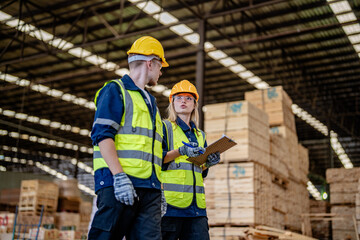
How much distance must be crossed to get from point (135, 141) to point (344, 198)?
38.2 feet

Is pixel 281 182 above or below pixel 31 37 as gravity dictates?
below

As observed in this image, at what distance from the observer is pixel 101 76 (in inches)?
815

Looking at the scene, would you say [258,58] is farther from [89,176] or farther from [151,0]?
[89,176]

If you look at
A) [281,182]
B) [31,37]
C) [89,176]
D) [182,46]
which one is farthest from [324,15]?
[89,176]

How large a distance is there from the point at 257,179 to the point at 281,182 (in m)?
1.75

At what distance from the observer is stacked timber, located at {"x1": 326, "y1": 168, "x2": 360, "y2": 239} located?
12.6 meters

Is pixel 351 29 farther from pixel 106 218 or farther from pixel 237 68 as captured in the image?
pixel 106 218

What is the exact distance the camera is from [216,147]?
3539 mm

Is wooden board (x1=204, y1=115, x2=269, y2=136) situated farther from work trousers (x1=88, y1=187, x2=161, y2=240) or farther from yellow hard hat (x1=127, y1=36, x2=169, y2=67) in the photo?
work trousers (x1=88, y1=187, x2=161, y2=240)

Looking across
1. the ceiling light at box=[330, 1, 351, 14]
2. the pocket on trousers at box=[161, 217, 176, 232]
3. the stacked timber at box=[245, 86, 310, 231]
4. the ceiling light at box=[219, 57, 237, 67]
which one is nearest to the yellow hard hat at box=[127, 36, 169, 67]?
the pocket on trousers at box=[161, 217, 176, 232]

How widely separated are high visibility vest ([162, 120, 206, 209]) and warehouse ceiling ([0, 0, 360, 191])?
831cm

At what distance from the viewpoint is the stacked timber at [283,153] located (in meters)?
10.1

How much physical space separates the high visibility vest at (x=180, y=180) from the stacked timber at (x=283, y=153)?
20.5ft

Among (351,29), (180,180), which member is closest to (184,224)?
(180,180)
